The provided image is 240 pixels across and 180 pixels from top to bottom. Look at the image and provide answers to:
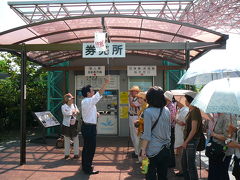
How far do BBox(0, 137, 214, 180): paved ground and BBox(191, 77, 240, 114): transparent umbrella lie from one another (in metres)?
2.48

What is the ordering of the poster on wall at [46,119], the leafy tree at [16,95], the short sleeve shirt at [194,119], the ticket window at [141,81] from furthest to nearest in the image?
the leafy tree at [16,95]
the ticket window at [141,81]
the poster on wall at [46,119]
the short sleeve shirt at [194,119]

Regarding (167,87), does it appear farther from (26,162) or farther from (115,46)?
(26,162)

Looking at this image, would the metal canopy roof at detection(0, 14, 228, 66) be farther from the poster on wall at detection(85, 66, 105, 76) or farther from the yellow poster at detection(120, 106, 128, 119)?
the yellow poster at detection(120, 106, 128, 119)

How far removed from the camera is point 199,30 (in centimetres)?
570

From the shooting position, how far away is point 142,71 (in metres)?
9.41

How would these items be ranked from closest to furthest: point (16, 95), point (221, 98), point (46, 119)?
point (221, 98), point (46, 119), point (16, 95)

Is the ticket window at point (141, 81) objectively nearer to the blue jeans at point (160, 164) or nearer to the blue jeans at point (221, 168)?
the blue jeans at point (221, 168)

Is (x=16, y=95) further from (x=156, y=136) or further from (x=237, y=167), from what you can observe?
(x=237, y=167)

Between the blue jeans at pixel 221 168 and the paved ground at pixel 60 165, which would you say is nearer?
the blue jeans at pixel 221 168

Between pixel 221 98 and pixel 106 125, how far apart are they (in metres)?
7.27

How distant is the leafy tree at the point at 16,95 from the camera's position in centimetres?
1137

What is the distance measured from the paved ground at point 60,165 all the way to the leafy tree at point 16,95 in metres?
3.80

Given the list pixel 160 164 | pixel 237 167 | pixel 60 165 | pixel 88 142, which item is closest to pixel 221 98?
pixel 160 164

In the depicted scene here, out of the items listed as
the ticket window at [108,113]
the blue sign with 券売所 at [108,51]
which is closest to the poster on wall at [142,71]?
the ticket window at [108,113]
